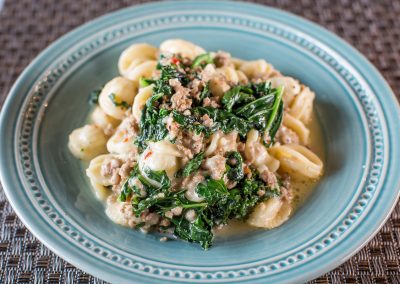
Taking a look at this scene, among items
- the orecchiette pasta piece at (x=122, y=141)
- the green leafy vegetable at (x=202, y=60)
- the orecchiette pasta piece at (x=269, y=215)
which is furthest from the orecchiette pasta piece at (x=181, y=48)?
the orecchiette pasta piece at (x=269, y=215)

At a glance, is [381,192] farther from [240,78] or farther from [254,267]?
[240,78]

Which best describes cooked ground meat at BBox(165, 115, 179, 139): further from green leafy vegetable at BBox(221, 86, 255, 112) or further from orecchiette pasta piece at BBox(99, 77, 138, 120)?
orecchiette pasta piece at BBox(99, 77, 138, 120)

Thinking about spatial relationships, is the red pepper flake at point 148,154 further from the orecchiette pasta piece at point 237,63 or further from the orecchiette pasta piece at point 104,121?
the orecchiette pasta piece at point 237,63

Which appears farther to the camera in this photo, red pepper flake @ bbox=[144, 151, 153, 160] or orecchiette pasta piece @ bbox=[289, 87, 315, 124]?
orecchiette pasta piece @ bbox=[289, 87, 315, 124]

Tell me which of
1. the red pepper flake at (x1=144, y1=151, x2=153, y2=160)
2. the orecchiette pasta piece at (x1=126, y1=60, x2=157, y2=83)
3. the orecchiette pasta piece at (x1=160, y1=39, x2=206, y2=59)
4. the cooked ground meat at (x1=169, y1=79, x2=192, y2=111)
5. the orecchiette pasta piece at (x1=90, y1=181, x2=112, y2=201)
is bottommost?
the orecchiette pasta piece at (x1=90, y1=181, x2=112, y2=201)

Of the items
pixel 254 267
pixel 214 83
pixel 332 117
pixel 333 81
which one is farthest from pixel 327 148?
pixel 254 267

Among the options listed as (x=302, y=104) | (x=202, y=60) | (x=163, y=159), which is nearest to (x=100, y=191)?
(x=163, y=159)

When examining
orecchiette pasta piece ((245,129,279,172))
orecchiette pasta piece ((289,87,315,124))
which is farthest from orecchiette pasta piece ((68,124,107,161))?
orecchiette pasta piece ((289,87,315,124))
